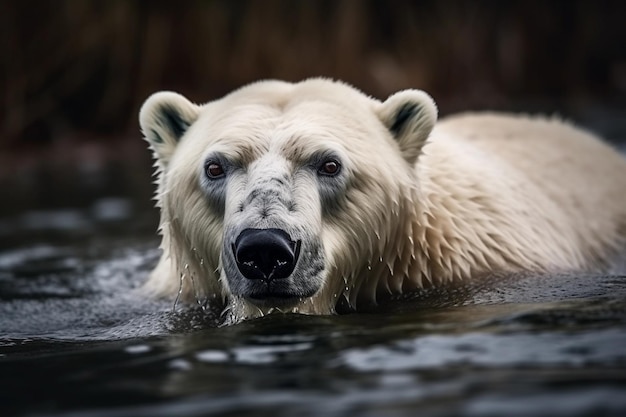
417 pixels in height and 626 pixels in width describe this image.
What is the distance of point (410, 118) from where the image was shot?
524 cm

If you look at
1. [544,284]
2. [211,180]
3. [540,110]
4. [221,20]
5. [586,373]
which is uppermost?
[221,20]

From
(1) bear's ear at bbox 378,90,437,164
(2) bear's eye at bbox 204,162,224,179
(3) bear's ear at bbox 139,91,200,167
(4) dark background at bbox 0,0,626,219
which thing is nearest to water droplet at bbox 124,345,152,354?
(2) bear's eye at bbox 204,162,224,179

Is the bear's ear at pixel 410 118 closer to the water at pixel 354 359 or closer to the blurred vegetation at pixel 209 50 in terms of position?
the water at pixel 354 359

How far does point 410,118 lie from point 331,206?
69cm

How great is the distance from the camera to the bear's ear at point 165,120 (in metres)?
5.42

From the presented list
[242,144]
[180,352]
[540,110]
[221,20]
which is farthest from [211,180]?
[540,110]

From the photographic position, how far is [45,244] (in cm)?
841

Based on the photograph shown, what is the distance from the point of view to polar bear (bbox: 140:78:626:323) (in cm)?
441

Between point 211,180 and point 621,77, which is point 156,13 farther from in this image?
point 211,180

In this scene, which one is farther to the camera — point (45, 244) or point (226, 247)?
point (45, 244)

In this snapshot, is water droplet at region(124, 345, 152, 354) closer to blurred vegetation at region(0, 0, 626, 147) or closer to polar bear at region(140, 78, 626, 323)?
polar bear at region(140, 78, 626, 323)

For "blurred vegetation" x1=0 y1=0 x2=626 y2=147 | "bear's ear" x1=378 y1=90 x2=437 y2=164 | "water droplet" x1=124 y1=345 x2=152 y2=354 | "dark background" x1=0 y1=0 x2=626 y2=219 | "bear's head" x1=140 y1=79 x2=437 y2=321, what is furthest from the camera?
"blurred vegetation" x1=0 y1=0 x2=626 y2=147

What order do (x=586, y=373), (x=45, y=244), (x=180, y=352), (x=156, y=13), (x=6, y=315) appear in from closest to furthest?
(x=586, y=373) → (x=180, y=352) → (x=6, y=315) → (x=45, y=244) → (x=156, y=13)

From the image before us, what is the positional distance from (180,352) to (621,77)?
47.2 feet
